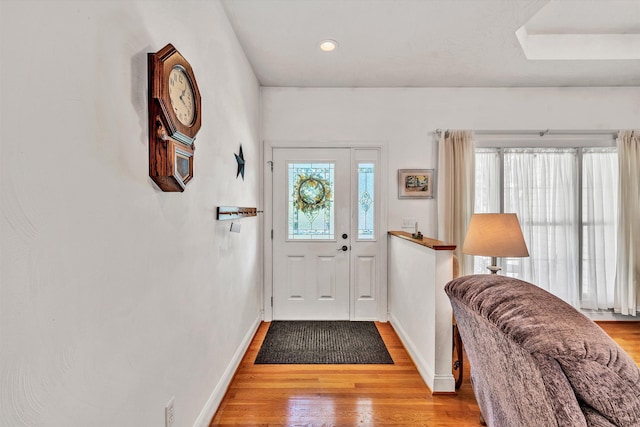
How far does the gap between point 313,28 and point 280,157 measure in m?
1.39

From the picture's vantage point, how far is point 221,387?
1929mm

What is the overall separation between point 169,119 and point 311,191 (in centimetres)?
228

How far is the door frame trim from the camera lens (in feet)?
10.9

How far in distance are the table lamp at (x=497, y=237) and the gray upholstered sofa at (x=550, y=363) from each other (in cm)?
118

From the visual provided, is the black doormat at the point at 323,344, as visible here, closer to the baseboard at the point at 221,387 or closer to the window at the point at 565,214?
the baseboard at the point at 221,387

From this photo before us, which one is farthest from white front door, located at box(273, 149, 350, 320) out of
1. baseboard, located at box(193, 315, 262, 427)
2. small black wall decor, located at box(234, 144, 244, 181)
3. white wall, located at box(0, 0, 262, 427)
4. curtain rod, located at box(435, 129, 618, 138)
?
white wall, located at box(0, 0, 262, 427)

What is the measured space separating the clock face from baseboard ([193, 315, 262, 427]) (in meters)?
1.53

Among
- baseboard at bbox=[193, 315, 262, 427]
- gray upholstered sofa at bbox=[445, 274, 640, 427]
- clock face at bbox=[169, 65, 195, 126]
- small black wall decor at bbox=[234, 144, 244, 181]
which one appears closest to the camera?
gray upholstered sofa at bbox=[445, 274, 640, 427]

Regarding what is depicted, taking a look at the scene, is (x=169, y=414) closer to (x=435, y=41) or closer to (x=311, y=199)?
(x=311, y=199)

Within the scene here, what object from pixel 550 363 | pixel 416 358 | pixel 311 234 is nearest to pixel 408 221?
pixel 311 234

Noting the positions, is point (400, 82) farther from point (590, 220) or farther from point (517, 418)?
point (517, 418)

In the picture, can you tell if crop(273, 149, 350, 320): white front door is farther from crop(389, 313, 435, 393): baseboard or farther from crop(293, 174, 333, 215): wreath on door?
crop(389, 313, 435, 393): baseboard

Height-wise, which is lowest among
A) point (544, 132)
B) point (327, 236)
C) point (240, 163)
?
point (327, 236)

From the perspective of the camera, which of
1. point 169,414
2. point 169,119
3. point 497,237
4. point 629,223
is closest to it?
point 169,119
